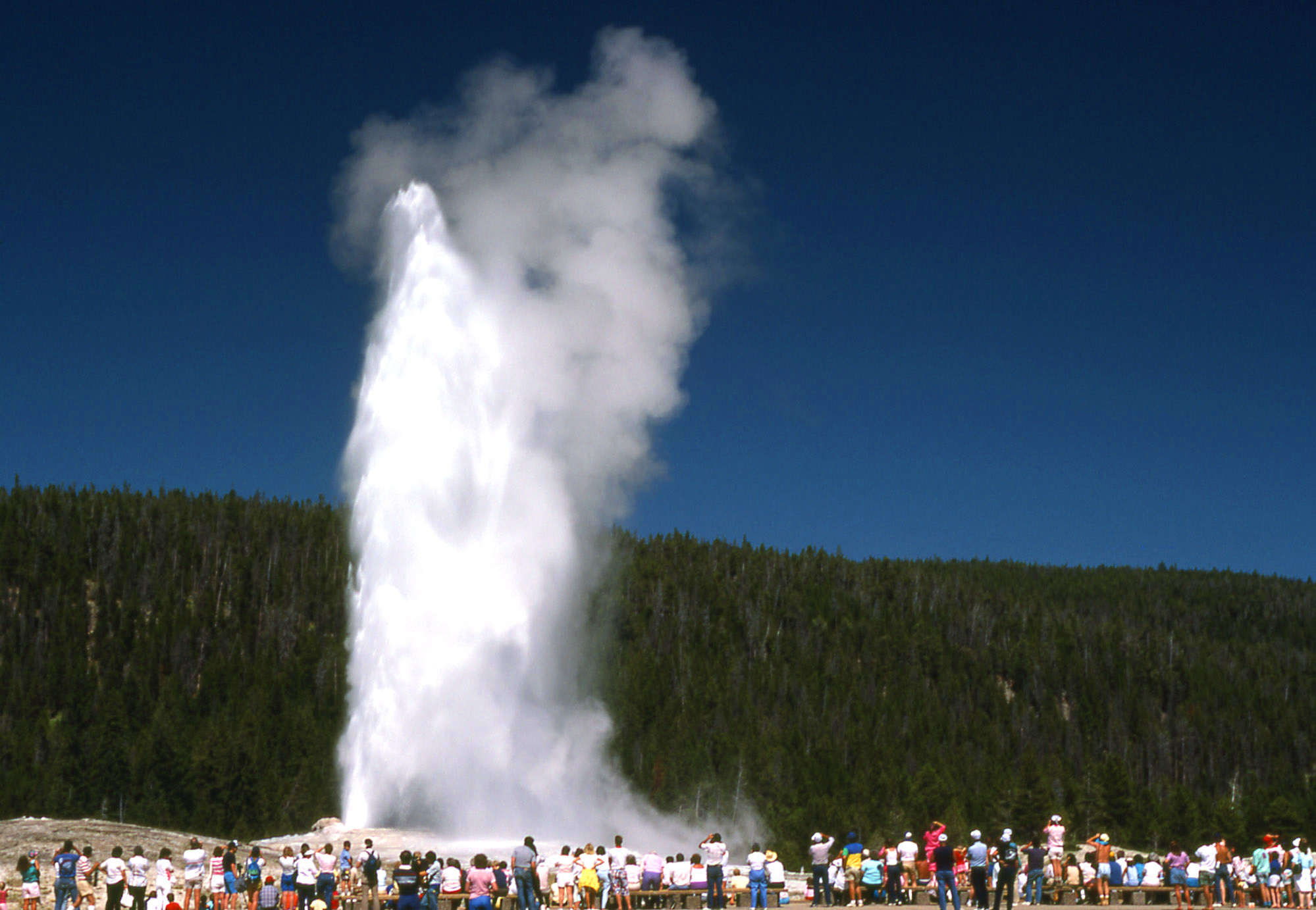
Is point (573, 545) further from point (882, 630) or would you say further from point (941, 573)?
point (941, 573)

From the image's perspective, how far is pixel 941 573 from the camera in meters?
168

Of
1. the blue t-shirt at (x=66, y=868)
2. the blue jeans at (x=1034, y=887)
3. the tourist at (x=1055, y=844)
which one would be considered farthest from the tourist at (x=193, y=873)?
the tourist at (x=1055, y=844)

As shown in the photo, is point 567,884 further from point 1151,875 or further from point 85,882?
point 1151,875

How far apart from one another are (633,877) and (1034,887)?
7825 millimetres

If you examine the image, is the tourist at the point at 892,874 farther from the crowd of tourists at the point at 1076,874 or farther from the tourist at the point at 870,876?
the tourist at the point at 870,876

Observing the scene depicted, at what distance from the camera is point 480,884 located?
20156 mm

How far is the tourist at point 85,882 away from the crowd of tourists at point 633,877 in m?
0.03

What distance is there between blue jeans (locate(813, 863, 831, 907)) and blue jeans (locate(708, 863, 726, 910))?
72.6 inches

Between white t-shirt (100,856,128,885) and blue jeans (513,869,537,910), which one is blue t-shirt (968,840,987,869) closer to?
blue jeans (513,869,537,910)

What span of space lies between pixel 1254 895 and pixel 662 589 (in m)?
101

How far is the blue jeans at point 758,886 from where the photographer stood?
986 inches

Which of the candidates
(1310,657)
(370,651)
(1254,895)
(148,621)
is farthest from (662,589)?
(1254,895)

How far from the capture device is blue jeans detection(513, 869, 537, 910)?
22.4 m

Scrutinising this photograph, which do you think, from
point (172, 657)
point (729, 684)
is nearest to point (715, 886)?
point (729, 684)
